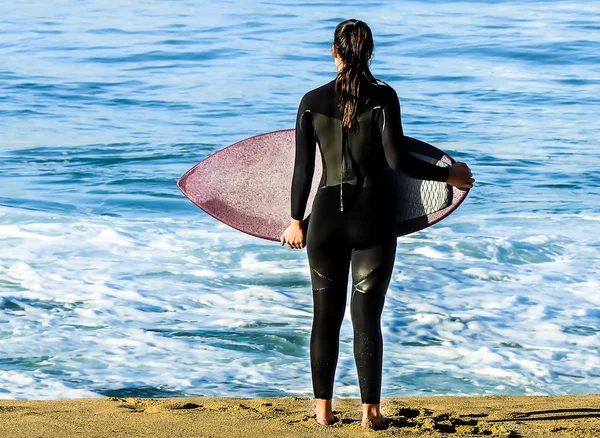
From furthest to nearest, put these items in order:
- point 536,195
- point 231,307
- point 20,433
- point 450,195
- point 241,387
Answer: point 536,195
point 231,307
point 241,387
point 450,195
point 20,433

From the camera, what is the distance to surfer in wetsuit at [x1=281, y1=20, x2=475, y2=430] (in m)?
3.86

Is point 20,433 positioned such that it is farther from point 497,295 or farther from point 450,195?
point 497,295

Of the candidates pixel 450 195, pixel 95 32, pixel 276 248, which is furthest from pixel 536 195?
pixel 95 32

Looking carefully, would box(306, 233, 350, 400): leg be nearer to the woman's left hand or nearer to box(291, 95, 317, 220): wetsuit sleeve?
the woman's left hand

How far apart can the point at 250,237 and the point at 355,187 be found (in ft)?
20.3

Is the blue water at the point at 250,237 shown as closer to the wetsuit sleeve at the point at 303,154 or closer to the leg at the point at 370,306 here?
the leg at the point at 370,306

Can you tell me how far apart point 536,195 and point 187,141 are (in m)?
5.76

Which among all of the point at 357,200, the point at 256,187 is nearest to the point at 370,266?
the point at 357,200

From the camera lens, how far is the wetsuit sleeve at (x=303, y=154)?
397 cm

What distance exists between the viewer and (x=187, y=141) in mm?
15398

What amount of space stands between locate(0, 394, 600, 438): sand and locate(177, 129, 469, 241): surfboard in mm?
874

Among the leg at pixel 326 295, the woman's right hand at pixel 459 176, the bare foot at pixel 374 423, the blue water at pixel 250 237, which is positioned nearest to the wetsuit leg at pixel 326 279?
the leg at pixel 326 295

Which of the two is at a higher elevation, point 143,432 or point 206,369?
point 143,432

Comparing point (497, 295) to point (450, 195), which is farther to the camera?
point (497, 295)
